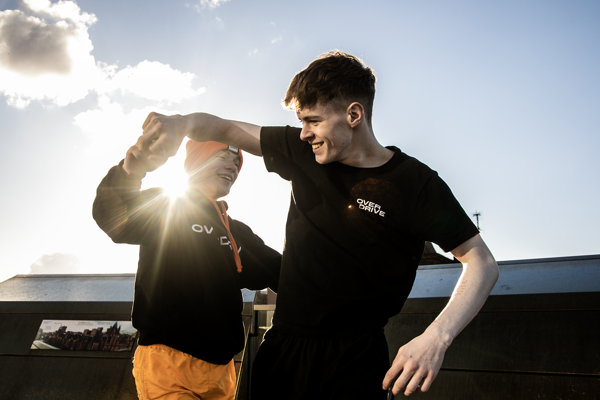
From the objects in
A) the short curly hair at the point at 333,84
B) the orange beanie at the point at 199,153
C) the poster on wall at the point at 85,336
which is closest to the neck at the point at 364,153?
the short curly hair at the point at 333,84

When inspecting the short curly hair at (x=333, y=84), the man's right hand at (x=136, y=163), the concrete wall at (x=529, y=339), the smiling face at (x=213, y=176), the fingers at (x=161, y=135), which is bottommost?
the concrete wall at (x=529, y=339)

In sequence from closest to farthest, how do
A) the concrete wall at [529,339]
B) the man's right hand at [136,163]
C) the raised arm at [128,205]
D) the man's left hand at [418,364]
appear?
the man's left hand at [418,364], the man's right hand at [136,163], the raised arm at [128,205], the concrete wall at [529,339]

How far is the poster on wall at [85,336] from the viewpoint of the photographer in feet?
13.9

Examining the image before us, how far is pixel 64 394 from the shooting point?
13.3 ft

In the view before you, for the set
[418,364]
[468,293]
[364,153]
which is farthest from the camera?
[364,153]

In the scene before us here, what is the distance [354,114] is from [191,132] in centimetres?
76

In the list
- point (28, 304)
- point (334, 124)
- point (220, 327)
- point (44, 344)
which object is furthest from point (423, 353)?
point (28, 304)

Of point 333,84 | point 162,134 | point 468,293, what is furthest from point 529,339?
point 162,134

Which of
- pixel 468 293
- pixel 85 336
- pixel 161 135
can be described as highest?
pixel 161 135

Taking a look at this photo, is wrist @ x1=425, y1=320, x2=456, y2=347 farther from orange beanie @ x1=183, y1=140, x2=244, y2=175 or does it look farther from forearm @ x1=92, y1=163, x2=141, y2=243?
orange beanie @ x1=183, y1=140, x2=244, y2=175

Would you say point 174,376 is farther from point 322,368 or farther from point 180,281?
point 322,368

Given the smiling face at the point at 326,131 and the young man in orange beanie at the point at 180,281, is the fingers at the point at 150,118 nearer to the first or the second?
the young man in orange beanie at the point at 180,281

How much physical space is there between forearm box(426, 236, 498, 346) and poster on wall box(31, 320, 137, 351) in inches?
157

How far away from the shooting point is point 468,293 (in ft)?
4.51
